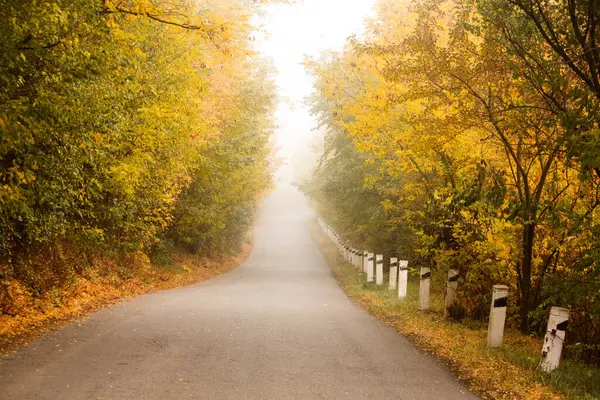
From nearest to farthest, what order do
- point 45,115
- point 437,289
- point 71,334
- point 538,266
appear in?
Answer: point 45,115 < point 71,334 < point 538,266 < point 437,289

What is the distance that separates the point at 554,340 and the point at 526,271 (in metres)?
2.45

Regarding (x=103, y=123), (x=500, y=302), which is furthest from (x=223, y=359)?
(x=103, y=123)

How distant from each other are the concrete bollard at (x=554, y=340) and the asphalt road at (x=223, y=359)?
3.97ft

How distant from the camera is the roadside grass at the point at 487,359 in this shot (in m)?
5.46

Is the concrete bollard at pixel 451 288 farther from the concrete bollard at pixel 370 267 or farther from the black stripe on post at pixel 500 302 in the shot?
the concrete bollard at pixel 370 267

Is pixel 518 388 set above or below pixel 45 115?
below

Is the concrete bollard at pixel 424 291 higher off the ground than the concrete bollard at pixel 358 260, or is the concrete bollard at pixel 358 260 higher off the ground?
the concrete bollard at pixel 424 291

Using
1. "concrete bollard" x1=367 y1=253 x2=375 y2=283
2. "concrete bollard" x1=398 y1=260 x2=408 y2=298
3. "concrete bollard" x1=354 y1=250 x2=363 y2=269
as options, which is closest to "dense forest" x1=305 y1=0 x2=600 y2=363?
"concrete bollard" x1=398 y1=260 x2=408 y2=298

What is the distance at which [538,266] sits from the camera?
9.12 meters

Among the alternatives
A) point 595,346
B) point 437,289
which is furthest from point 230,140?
point 595,346

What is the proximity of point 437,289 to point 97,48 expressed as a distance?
10.4 metres

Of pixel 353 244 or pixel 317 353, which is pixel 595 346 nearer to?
pixel 317 353

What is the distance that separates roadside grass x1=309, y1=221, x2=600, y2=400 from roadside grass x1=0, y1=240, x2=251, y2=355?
5.63 metres

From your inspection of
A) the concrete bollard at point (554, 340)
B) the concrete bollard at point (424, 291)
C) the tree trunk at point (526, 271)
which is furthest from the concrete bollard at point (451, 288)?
the concrete bollard at point (554, 340)
